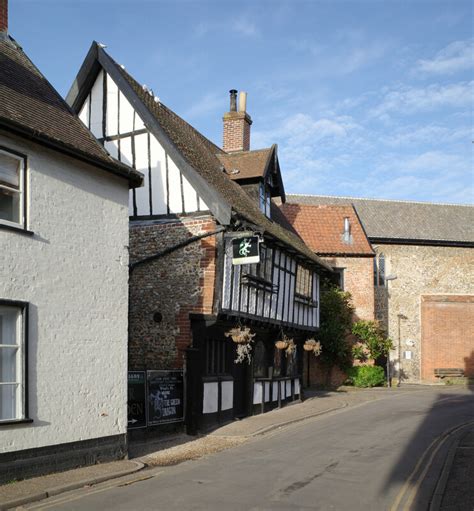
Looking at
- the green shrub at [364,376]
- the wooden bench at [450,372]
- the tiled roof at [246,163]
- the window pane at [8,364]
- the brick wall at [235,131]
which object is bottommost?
the wooden bench at [450,372]

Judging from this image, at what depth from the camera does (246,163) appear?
22.0 meters

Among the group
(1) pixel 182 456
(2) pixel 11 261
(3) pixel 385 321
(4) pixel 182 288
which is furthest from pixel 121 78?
(3) pixel 385 321

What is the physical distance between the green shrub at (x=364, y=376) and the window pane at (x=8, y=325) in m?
22.1

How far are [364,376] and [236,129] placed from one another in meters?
12.4

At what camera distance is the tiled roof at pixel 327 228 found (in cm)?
3147

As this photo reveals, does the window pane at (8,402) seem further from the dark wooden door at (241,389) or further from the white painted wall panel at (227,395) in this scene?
the dark wooden door at (241,389)

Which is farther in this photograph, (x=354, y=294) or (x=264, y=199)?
(x=354, y=294)

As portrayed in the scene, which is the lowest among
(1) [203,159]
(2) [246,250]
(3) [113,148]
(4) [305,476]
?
(4) [305,476]

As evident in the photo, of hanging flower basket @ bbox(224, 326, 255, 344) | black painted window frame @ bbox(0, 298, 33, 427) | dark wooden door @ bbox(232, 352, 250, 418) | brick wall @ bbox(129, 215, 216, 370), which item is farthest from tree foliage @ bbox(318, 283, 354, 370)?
black painted window frame @ bbox(0, 298, 33, 427)

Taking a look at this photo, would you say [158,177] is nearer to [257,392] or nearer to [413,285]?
[257,392]

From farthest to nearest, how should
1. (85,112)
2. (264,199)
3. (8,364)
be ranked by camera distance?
(264,199), (85,112), (8,364)

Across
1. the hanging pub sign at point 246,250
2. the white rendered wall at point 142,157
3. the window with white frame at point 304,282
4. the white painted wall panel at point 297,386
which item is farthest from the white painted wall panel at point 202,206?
the white painted wall panel at point 297,386

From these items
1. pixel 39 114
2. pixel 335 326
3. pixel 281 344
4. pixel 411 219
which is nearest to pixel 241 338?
pixel 281 344

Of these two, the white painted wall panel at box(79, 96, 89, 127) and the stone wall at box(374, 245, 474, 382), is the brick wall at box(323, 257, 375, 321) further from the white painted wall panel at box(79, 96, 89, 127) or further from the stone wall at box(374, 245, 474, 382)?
the white painted wall panel at box(79, 96, 89, 127)
